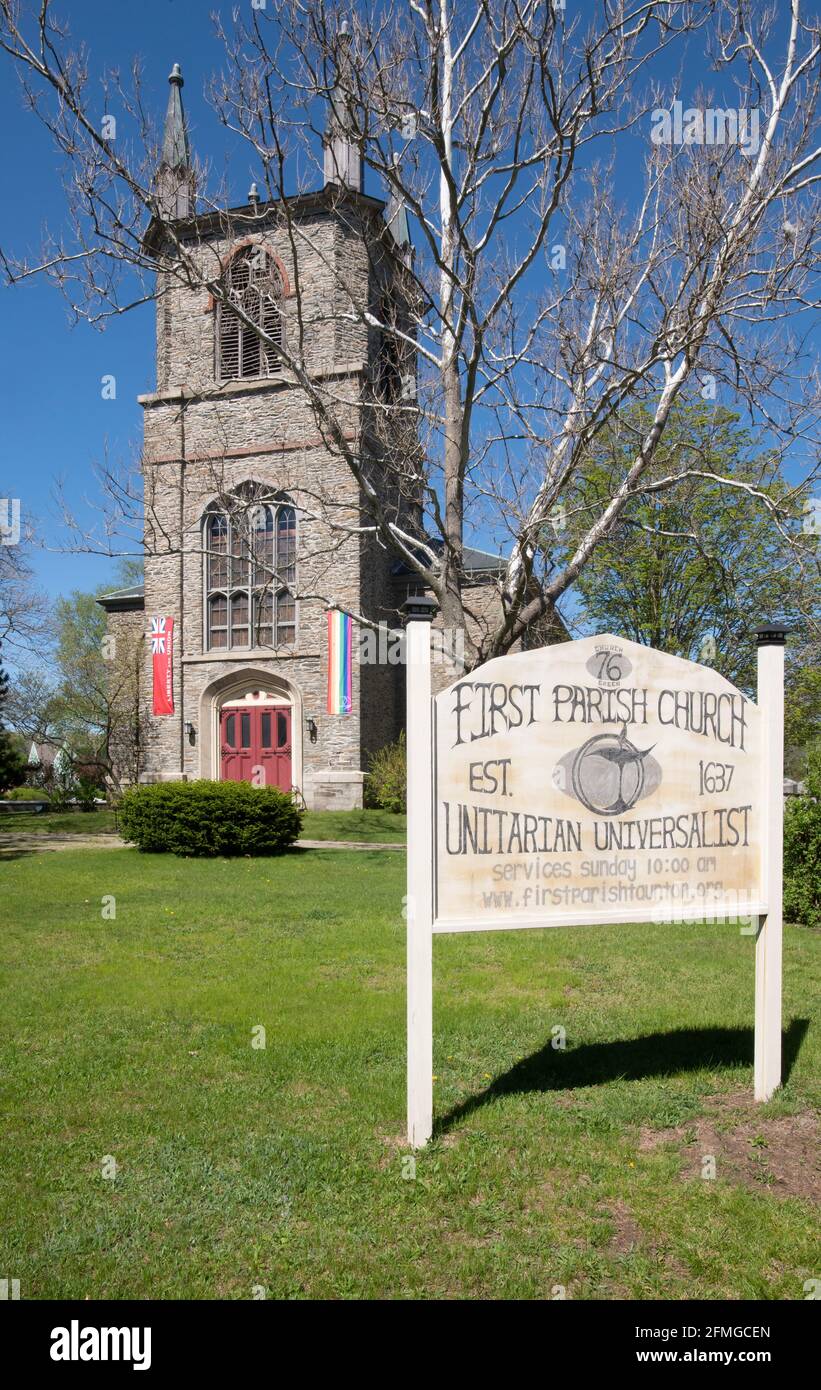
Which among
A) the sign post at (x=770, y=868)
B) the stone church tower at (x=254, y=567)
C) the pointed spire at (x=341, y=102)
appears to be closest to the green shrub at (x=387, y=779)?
the stone church tower at (x=254, y=567)

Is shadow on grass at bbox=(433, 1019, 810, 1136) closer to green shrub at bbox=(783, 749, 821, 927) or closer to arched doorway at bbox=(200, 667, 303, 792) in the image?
green shrub at bbox=(783, 749, 821, 927)

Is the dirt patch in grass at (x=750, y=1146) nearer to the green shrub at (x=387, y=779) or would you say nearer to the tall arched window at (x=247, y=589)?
the green shrub at (x=387, y=779)

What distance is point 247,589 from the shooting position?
A: 26.7m

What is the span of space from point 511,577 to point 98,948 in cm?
746

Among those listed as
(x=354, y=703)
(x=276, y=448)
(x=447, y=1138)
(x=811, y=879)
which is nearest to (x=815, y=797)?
(x=811, y=879)

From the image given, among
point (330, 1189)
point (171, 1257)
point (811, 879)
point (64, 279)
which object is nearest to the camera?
point (171, 1257)

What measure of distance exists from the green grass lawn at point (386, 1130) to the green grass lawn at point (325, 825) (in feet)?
44.2

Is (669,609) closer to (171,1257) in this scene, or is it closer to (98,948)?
(98,948)

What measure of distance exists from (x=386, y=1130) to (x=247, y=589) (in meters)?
23.3

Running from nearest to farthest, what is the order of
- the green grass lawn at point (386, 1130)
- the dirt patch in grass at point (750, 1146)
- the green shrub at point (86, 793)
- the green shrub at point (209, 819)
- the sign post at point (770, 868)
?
the green grass lawn at point (386, 1130), the dirt patch in grass at point (750, 1146), the sign post at point (770, 868), the green shrub at point (209, 819), the green shrub at point (86, 793)

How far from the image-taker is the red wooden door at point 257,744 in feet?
90.7

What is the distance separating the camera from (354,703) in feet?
86.1

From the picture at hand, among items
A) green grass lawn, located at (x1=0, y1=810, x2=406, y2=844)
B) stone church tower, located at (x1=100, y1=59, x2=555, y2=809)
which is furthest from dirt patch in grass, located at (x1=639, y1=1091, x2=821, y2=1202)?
stone church tower, located at (x1=100, y1=59, x2=555, y2=809)

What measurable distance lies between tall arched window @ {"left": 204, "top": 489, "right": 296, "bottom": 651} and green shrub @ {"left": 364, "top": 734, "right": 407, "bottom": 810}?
4.69 meters
